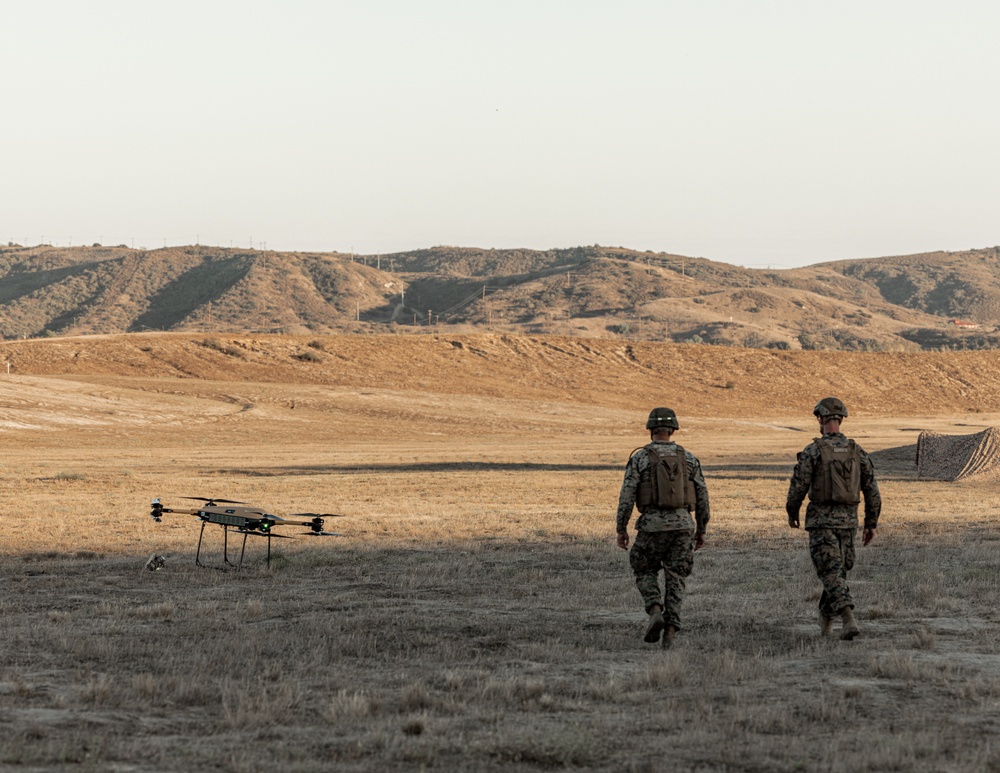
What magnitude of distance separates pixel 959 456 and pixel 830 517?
81.0ft

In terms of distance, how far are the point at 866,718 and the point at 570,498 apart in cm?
1931

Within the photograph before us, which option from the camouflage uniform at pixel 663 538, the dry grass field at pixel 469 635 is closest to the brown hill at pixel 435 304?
the dry grass field at pixel 469 635

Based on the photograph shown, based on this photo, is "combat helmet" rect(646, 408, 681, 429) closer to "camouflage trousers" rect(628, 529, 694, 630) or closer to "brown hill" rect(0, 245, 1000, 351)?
"camouflage trousers" rect(628, 529, 694, 630)

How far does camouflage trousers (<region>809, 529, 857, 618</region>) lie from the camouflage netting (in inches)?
925

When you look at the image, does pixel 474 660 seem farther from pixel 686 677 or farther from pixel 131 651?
pixel 131 651

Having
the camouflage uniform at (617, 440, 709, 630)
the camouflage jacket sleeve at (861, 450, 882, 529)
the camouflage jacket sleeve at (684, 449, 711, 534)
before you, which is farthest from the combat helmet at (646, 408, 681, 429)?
the camouflage jacket sleeve at (861, 450, 882, 529)

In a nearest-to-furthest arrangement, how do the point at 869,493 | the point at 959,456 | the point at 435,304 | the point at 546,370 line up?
the point at 869,493 < the point at 959,456 < the point at 546,370 < the point at 435,304

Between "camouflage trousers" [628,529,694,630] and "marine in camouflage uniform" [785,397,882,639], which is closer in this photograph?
"camouflage trousers" [628,529,694,630]

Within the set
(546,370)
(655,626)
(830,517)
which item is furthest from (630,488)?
(546,370)

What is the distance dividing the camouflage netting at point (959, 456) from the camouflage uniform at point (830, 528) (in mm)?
23455

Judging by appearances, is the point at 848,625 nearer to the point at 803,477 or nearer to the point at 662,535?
the point at 803,477

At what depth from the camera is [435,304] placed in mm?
172875

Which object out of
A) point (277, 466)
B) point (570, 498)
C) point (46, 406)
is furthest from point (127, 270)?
point (570, 498)

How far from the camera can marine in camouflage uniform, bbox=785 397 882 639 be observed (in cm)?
1070
